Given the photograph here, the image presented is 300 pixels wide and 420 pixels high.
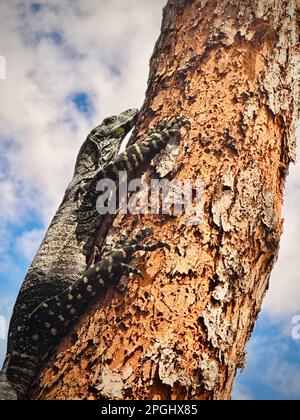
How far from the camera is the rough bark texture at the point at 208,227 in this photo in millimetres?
2328

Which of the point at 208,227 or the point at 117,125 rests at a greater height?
the point at 117,125

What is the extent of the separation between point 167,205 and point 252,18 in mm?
1865

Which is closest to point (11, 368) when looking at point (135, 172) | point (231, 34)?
point (135, 172)

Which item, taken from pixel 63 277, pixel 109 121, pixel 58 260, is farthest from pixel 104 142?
pixel 63 277

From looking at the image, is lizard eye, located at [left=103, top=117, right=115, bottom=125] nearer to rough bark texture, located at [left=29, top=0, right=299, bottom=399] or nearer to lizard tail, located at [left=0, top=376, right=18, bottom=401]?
rough bark texture, located at [left=29, top=0, right=299, bottom=399]

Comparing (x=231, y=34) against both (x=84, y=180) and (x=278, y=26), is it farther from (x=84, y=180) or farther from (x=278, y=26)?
(x=84, y=180)

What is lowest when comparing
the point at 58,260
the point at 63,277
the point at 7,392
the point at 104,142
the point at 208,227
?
the point at 7,392

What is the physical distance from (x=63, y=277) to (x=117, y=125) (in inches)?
101

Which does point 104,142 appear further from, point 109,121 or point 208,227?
point 208,227

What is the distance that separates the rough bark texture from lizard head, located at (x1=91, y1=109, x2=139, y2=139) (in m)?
2.02

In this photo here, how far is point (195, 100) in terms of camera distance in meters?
3.21

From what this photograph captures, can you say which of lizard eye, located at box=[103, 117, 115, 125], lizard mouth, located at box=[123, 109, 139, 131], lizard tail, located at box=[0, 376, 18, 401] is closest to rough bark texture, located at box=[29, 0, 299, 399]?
lizard tail, located at box=[0, 376, 18, 401]

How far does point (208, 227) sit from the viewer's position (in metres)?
2.67

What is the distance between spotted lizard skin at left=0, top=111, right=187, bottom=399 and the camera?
297 centimetres
